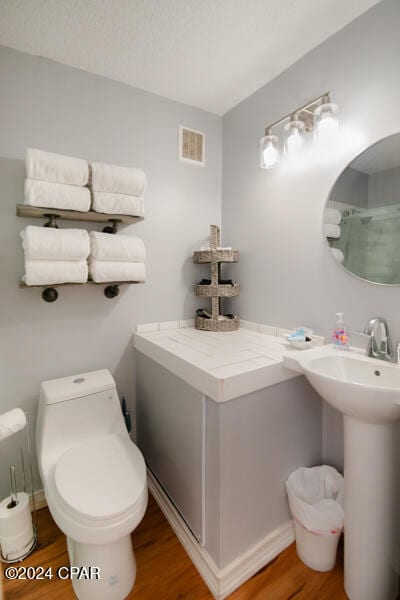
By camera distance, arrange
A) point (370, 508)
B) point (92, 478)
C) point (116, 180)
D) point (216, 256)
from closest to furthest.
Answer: point (370, 508) < point (92, 478) < point (116, 180) < point (216, 256)

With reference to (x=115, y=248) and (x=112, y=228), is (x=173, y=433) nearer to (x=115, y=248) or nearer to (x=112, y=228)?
(x=115, y=248)

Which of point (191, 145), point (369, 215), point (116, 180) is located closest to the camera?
point (369, 215)

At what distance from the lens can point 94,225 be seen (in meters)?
1.66

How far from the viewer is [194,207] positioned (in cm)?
200

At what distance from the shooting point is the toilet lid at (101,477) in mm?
1039

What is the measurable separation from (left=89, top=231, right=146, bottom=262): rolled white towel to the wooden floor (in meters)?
1.38

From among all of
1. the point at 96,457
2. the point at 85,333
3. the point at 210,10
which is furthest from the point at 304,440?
the point at 210,10

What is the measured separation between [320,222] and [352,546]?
1365 mm

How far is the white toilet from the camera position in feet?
3.37

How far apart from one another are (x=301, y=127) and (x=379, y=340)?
42.7 inches

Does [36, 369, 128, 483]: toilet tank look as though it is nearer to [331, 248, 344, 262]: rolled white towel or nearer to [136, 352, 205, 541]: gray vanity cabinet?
[136, 352, 205, 541]: gray vanity cabinet

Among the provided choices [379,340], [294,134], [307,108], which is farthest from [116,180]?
[379,340]

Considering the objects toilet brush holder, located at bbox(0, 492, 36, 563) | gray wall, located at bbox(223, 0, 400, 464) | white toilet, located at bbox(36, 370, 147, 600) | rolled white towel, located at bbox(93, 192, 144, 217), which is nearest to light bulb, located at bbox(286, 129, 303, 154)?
gray wall, located at bbox(223, 0, 400, 464)

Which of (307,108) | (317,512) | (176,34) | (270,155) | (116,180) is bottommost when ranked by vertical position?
(317,512)
